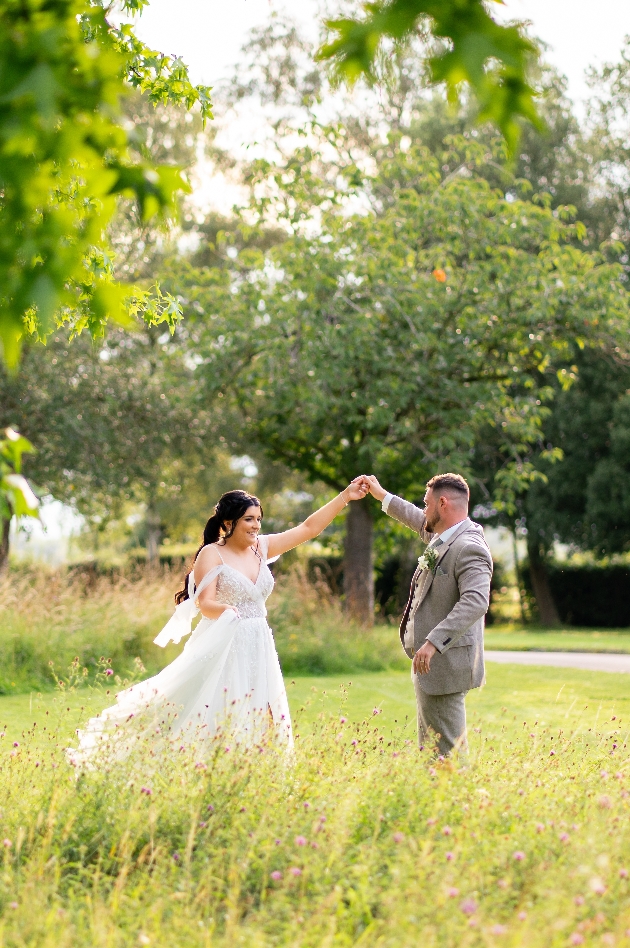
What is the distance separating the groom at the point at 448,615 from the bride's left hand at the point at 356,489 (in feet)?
2.91

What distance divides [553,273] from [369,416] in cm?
358

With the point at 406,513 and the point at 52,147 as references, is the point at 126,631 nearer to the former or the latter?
the point at 406,513

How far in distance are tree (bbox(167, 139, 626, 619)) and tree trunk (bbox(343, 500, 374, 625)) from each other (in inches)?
22.2

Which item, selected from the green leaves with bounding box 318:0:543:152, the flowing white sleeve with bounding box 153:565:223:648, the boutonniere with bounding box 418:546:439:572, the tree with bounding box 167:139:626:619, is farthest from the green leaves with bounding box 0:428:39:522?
the tree with bounding box 167:139:626:619

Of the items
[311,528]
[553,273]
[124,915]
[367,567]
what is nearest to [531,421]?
[553,273]

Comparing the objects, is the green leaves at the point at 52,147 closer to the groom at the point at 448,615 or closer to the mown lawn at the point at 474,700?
the groom at the point at 448,615

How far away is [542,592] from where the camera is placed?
30656mm

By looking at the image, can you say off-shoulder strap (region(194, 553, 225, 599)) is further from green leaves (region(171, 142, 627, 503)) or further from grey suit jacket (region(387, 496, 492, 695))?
green leaves (region(171, 142, 627, 503))

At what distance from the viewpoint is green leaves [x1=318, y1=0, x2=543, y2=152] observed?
2373 mm

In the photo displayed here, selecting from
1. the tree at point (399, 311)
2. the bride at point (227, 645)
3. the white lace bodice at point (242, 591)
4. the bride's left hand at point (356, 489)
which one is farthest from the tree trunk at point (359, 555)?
the white lace bodice at point (242, 591)

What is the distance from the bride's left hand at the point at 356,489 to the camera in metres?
6.66

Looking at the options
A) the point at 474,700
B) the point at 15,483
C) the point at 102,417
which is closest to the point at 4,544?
the point at 102,417

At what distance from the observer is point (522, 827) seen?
401cm

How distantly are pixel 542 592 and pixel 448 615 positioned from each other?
86.0 feet
